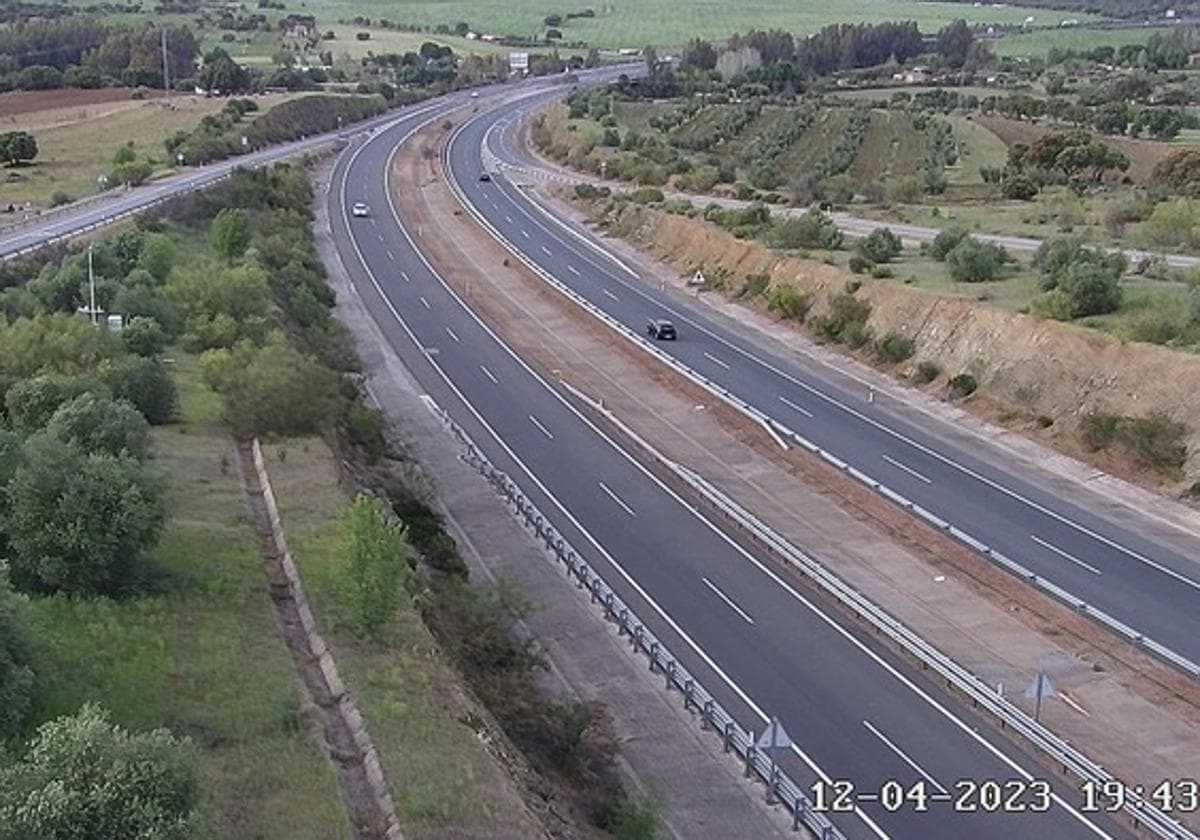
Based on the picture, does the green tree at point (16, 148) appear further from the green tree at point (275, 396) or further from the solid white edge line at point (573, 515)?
the green tree at point (275, 396)

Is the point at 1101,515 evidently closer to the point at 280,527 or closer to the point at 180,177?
the point at 280,527

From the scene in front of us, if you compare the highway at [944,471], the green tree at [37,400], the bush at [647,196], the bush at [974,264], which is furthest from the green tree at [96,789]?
the bush at [647,196]

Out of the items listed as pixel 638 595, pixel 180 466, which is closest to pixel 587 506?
pixel 638 595

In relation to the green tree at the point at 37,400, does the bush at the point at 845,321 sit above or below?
below

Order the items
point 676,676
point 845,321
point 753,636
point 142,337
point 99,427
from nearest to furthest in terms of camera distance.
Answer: point 676,676 → point 99,427 → point 753,636 → point 142,337 → point 845,321

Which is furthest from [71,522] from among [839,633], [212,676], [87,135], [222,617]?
[87,135]

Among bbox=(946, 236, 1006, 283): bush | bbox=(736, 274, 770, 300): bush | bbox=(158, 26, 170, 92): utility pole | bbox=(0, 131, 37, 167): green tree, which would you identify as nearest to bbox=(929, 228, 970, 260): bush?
bbox=(946, 236, 1006, 283): bush

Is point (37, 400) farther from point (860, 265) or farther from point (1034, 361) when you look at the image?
point (860, 265)
